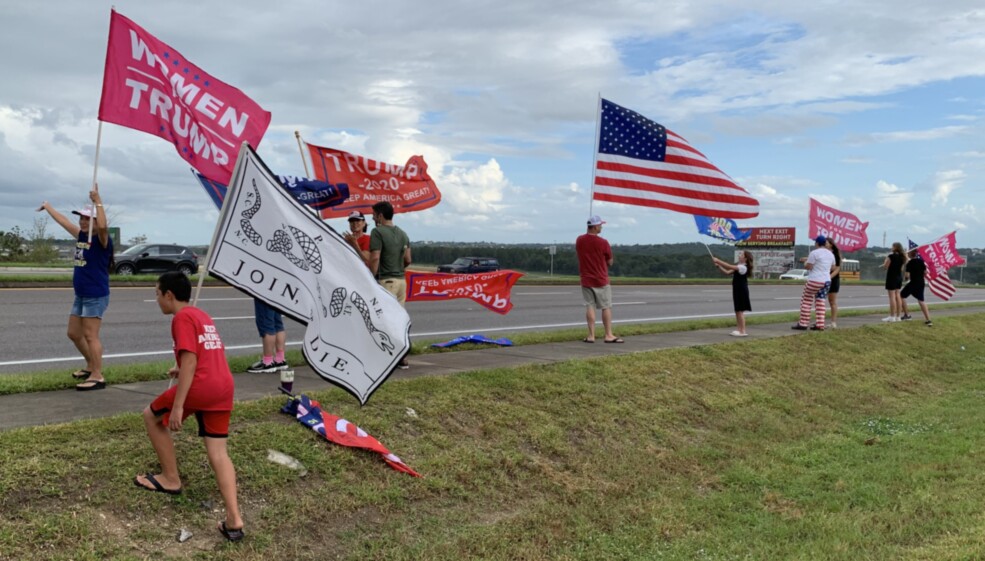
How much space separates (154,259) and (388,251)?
2581 centimetres

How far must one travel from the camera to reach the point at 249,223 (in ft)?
15.7

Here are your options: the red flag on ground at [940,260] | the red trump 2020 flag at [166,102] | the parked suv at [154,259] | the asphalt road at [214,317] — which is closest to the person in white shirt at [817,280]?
the asphalt road at [214,317]

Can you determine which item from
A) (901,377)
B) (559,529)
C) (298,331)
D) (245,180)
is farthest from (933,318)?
(245,180)

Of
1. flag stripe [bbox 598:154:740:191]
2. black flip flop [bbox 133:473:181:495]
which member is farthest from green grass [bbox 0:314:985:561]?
flag stripe [bbox 598:154:740:191]

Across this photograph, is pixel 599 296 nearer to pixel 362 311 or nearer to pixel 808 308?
pixel 808 308

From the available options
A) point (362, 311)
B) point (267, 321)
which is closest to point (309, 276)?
point (362, 311)

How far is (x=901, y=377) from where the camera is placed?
41.9 feet

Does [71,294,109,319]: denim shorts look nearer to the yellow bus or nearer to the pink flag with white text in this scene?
the pink flag with white text

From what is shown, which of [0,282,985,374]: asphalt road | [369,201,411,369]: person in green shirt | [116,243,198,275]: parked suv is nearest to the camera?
[369,201,411,369]: person in green shirt

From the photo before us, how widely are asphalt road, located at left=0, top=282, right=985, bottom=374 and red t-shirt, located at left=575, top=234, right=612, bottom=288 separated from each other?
226 centimetres

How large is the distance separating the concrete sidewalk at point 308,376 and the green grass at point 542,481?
52 centimetres

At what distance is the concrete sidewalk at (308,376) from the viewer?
19.0ft

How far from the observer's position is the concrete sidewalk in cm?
580

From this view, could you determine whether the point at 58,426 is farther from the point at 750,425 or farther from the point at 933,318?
the point at 933,318
